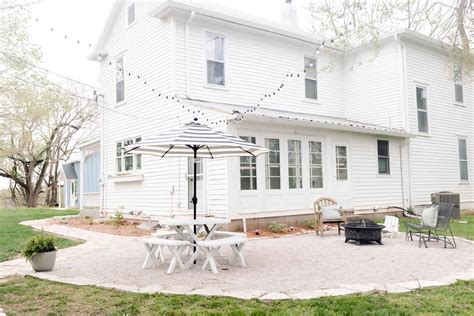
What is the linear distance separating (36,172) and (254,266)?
2780 centimetres

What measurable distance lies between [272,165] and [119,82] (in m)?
6.77

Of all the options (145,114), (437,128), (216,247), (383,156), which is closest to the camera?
(216,247)

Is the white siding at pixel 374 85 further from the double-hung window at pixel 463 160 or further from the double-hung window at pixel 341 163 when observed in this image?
the double-hung window at pixel 463 160

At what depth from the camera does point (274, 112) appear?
11672 mm

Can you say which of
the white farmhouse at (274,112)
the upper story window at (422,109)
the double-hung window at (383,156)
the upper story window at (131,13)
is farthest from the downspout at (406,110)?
the upper story window at (131,13)

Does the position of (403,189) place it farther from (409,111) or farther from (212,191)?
(212,191)

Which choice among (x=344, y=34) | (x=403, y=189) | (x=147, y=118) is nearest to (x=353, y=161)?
(x=403, y=189)

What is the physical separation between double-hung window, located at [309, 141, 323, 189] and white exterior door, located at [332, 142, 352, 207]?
567 mm

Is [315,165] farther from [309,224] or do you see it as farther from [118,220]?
[118,220]

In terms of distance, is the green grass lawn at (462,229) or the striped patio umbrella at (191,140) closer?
the striped patio umbrella at (191,140)

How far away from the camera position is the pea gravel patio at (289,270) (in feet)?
14.8

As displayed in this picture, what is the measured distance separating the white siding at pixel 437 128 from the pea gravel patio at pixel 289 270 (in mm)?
6870

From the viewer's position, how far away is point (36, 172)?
1147 inches

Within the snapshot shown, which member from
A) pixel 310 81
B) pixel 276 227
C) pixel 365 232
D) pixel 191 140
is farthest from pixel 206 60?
pixel 365 232
